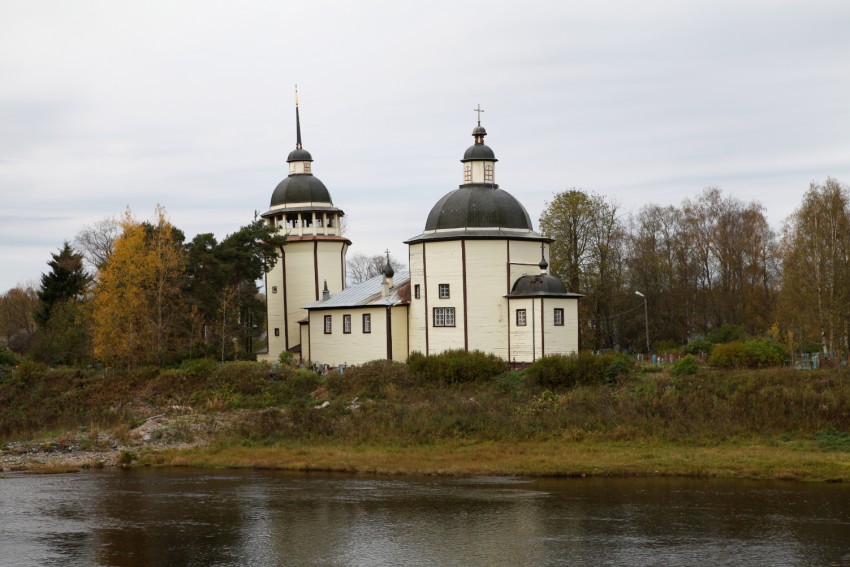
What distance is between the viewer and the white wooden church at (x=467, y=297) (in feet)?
138

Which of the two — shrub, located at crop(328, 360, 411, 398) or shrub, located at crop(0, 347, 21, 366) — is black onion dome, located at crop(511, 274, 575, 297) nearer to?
shrub, located at crop(328, 360, 411, 398)

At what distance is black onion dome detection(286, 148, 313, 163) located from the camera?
57.0 metres

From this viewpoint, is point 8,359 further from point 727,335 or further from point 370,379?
point 727,335

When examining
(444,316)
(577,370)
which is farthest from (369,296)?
(577,370)

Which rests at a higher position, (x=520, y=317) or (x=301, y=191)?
(x=301, y=191)

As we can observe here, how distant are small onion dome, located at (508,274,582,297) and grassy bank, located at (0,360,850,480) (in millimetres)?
3670

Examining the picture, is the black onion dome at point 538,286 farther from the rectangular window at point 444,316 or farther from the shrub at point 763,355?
the shrub at point 763,355

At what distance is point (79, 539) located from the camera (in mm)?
21656

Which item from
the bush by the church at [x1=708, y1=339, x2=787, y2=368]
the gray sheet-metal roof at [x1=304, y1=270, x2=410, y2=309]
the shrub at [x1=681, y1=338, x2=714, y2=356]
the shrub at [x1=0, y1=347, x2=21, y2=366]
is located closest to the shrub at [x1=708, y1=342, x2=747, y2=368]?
the bush by the church at [x1=708, y1=339, x2=787, y2=368]

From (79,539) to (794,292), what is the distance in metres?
32.8

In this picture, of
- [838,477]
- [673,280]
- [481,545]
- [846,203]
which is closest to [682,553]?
[481,545]

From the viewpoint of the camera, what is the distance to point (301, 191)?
55.7 metres

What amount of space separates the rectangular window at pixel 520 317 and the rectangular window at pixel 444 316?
2893mm

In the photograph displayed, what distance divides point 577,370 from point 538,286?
490 centimetres
